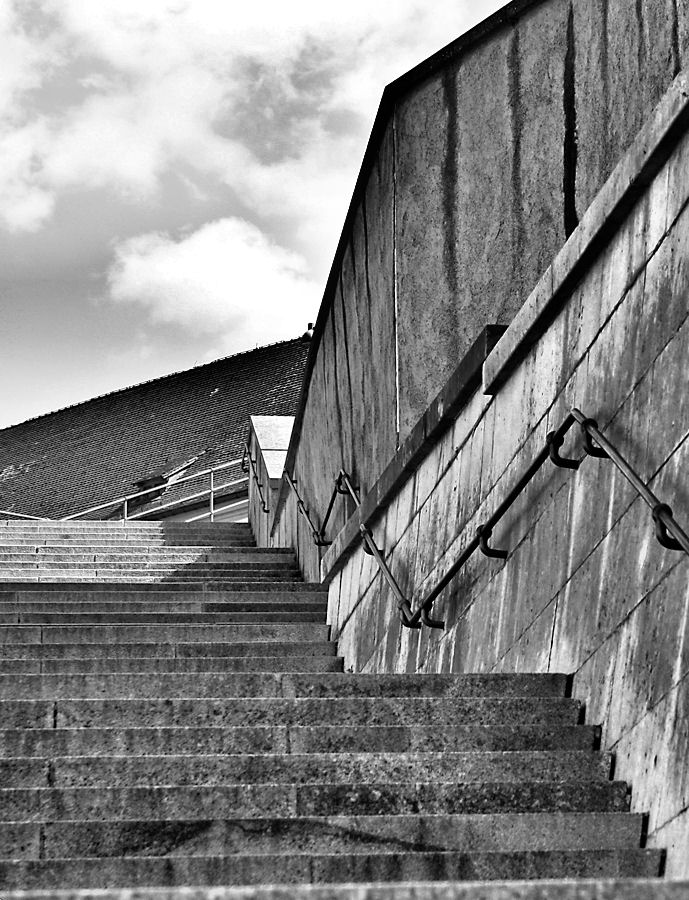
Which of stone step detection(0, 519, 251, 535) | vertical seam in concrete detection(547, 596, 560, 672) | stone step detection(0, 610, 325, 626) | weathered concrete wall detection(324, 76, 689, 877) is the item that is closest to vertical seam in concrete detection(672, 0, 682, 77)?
weathered concrete wall detection(324, 76, 689, 877)

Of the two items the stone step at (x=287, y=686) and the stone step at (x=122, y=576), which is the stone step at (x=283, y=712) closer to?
the stone step at (x=287, y=686)

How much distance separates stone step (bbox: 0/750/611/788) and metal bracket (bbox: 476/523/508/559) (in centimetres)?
139

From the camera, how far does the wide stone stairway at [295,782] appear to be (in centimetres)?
321

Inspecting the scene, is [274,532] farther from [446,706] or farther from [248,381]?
[248,381]

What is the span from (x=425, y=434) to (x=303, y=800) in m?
3.17

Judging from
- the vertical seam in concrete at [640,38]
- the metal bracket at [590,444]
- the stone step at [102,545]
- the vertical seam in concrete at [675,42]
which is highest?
the vertical seam in concrete at [640,38]

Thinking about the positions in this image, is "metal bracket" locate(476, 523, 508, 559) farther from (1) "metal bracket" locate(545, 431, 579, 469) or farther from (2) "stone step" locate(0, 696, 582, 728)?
(2) "stone step" locate(0, 696, 582, 728)

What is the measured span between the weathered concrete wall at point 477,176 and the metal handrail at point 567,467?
4.35 ft

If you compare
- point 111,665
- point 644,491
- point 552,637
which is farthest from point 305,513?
point 644,491

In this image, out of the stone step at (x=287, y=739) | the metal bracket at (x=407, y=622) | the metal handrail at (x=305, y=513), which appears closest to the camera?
the stone step at (x=287, y=739)

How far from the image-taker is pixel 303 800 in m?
3.65

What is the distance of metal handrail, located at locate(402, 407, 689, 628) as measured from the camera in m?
3.81

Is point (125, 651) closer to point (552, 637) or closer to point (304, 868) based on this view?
point (552, 637)

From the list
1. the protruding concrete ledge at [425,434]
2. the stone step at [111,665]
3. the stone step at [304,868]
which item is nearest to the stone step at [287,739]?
the stone step at [304,868]
